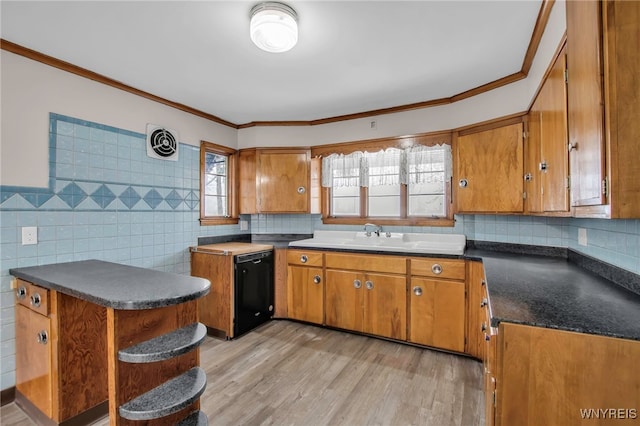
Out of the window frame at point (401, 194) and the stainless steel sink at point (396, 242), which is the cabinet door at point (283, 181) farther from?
the stainless steel sink at point (396, 242)

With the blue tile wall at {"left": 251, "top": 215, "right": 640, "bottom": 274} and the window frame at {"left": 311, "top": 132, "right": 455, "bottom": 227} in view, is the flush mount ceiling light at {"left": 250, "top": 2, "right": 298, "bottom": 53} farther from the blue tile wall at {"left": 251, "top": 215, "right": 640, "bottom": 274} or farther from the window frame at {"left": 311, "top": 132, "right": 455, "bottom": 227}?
the blue tile wall at {"left": 251, "top": 215, "right": 640, "bottom": 274}

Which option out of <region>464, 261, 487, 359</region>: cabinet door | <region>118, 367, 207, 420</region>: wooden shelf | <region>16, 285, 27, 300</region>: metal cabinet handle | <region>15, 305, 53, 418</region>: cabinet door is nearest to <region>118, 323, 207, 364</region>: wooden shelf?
<region>118, 367, 207, 420</region>: wooden shelf

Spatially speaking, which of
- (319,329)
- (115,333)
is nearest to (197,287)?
(115,333)

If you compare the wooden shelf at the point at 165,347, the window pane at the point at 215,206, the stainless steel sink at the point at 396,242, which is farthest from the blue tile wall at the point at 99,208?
the wooden shelf at the point at 165,347

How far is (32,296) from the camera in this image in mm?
1769

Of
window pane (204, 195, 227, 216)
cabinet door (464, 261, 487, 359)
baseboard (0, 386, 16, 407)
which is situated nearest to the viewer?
baseboard (0, 386, 16, 407)

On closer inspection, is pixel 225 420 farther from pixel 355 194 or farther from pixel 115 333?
pixel 355 194

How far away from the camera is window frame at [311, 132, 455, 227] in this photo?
10.0 ft

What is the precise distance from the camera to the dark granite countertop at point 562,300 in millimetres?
986

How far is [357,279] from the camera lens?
2916mm

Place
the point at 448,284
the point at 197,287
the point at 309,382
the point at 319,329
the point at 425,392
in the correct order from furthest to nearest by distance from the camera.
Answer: the point at 319,329 → the point at 448,284 → the point at 309,382 → the point at 425,392 → the point at 197,287

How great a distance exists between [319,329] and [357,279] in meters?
0.72

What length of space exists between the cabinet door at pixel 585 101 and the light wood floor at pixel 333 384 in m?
1.51

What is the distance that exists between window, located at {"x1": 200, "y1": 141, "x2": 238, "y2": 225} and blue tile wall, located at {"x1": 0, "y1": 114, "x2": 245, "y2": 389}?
0.14 meters
